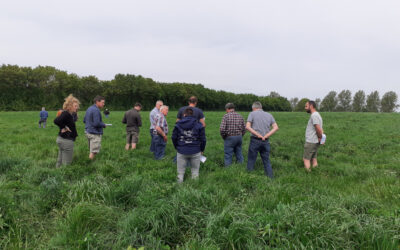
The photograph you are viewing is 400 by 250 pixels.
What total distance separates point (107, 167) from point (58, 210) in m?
2.26

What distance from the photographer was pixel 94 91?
61.6 m

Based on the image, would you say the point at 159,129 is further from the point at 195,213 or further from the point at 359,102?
the point at 359,102

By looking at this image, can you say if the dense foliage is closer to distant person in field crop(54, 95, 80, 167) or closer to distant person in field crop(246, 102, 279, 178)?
distant person in field crop(54, 95, 80, 167)

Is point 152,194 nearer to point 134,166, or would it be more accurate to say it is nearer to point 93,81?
point 134,166

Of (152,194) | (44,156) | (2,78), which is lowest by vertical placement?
(44,156)

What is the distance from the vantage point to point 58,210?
3.26m

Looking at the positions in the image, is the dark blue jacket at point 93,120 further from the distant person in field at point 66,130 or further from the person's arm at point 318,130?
the person's arm at point 318,130

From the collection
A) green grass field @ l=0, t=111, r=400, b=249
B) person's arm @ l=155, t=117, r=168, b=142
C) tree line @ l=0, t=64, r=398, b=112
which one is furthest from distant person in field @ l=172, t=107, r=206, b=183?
tree line @ l=0, t=64, r=398, b=112

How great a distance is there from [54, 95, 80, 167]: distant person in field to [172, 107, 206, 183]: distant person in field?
302 centimetres

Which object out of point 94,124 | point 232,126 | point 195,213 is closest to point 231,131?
point 232,126

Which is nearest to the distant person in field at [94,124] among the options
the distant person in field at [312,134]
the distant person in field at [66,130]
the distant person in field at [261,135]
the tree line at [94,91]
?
the distant person in field at [66,130]

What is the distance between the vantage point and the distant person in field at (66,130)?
5316 millimetres

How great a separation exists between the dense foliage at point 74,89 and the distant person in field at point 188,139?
207 ft

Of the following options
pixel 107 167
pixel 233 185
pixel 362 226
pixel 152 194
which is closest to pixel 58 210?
pixel 152 194
